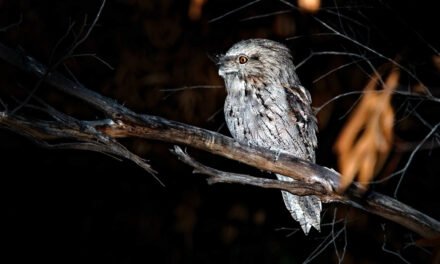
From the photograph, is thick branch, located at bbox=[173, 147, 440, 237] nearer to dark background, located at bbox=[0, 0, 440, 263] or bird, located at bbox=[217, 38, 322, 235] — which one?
bird, located at bbox=[217, 38, 322, 235]

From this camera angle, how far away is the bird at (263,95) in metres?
2.86

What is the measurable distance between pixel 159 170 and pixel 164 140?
9.39ft

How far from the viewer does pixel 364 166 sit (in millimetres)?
2061

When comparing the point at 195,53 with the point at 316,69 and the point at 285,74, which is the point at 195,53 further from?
the point at 285,74

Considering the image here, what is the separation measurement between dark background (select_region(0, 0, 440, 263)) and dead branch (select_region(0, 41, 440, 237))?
6.05ft

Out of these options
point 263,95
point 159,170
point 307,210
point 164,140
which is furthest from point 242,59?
point 159,170

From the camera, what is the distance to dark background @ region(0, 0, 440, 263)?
14.4 ft

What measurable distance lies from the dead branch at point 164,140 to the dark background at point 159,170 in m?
1.84

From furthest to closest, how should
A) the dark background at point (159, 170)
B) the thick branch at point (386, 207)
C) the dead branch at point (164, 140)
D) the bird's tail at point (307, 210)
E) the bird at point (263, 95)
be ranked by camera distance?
the dark background at point (159, 170) < the bird's tail at point (307, 210) < the bird at point (263, 95) < the thick branch at point (386, 207) < the dead branch at point (164, 140)

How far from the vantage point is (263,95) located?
2857 mm

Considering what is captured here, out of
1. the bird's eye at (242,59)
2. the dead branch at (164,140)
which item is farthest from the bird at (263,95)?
the dead branch at (164,140)

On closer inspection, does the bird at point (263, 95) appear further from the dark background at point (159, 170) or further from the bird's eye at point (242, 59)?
the dark background at point (159, 170)

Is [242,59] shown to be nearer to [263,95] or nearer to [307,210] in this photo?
[263,95]

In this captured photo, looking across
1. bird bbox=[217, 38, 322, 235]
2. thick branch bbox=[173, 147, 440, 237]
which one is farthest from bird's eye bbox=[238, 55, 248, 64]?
thick branch bbox=[173, 147, 440, 237]
